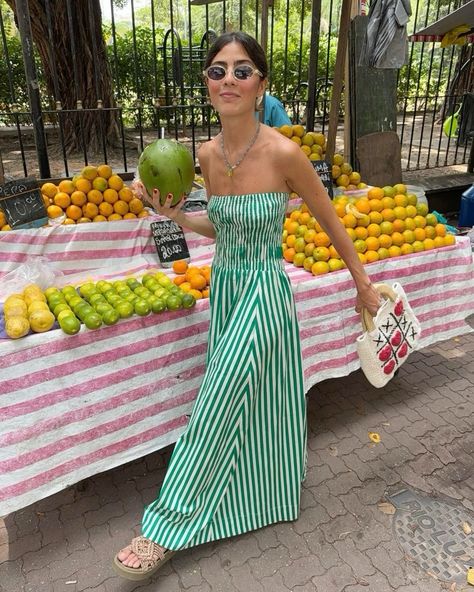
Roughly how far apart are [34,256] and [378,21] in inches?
127

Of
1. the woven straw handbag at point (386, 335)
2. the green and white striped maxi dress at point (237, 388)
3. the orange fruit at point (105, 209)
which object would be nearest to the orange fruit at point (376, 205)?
the woven straw handbag at point (386, 335)

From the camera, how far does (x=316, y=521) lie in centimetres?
248

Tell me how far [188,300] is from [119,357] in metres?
0.42

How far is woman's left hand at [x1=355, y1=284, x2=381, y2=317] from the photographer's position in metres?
2.16

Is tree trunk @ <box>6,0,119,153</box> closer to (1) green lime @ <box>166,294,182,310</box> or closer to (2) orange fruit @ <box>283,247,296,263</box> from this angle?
(2) orange fruit @ <box>283,247,296,263</box>

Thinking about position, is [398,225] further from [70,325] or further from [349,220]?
[70,325]

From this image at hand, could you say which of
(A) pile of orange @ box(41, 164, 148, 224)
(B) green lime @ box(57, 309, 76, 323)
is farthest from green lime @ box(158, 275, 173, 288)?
(A) pile of orange @ box(41, 164, 148, 224)

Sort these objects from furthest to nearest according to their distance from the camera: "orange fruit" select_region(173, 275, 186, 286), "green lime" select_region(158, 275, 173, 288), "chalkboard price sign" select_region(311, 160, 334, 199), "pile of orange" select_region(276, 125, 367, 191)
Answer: "pile of orange" select_region(276, 125, 367, 191) < "chalkboard price sign" select_region(311, 160, 334, 199) < "orange fruit" select_region(173, 275, 186, 286) < "green lime" select_region(158, 275, 173, 288)

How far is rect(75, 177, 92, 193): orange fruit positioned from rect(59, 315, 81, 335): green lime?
1337 millimetres

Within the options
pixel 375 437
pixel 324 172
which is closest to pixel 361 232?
pixel 324 172

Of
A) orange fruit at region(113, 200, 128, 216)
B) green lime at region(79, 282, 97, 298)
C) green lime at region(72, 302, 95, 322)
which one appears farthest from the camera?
orange fruit at region(113, 200, 128, 216)

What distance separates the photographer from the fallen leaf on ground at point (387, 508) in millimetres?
2545

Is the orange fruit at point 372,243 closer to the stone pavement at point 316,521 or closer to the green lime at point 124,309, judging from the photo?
the stone pavement at point 316,521

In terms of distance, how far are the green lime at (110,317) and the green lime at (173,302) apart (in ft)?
0.85
